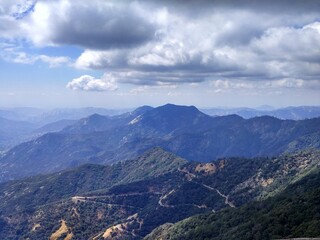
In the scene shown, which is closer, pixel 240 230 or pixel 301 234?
pixel 301 234

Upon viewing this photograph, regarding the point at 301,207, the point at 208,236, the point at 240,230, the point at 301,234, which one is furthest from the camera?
the point at 208,236

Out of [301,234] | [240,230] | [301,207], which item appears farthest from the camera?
[240,230]

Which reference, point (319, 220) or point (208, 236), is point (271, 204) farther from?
point (319, 220)

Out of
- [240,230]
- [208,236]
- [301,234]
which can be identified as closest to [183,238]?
[208,236]

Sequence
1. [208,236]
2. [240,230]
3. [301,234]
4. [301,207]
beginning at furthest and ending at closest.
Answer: [208,236], [240,230], [301,207], [301,234]

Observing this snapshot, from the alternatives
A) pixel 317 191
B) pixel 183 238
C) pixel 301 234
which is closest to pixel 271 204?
pixel 317 191

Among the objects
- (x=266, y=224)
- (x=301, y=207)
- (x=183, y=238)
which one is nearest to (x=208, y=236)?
(x=183, y=238)

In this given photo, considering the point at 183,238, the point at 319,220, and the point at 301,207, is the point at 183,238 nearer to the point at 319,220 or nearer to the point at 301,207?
the point at 301,207

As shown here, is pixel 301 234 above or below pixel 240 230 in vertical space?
above

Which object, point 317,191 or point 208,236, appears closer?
point 317,191
